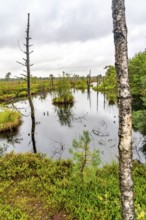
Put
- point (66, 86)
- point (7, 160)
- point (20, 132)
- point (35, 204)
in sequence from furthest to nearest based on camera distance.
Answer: point (66, 86), point (20, 132), point (7, 160), point (35, 204)

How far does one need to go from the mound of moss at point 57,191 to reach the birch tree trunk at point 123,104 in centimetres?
213

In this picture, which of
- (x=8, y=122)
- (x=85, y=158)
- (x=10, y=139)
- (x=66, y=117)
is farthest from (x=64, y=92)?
(x=85, y=158)

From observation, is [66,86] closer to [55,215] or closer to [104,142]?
[104,142]

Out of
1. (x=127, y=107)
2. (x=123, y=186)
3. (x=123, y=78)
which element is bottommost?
(x=123, y=186)

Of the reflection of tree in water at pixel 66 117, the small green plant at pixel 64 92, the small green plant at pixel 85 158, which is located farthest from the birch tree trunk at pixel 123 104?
the small green plant at pixel 64 92

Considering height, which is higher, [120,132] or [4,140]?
[120,132]

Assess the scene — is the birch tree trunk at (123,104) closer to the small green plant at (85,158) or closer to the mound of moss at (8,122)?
the small green plant at (85,158)

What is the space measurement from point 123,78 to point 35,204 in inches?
231

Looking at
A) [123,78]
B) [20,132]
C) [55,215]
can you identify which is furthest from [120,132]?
[20,132]

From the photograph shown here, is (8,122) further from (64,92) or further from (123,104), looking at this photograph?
(123,104)

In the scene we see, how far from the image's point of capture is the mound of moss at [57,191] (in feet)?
23.3

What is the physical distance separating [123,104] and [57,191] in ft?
18.5

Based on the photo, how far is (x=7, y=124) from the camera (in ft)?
79.9

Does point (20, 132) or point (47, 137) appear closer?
point (47, 137)
